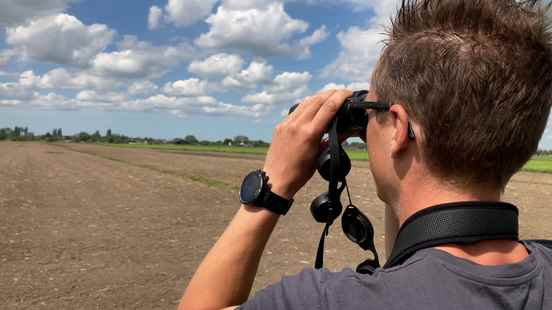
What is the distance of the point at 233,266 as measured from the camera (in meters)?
1.40

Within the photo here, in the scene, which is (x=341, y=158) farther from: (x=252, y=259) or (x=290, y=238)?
(x=290, y=238)

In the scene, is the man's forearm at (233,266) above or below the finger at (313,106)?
below

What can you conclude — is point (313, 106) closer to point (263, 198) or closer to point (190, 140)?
point (263, 198)

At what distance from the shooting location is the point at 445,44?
1294 millimetres

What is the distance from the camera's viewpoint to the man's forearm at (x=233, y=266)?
53.6 inches

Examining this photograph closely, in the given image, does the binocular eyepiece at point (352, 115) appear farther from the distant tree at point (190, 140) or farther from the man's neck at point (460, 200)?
the distant tree at point (190, 140)

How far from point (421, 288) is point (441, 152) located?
364mm

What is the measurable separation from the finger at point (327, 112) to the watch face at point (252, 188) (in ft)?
0.76

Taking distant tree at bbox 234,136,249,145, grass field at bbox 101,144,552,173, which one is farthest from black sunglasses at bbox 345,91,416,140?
distant tree at bbox 234,136,249,145

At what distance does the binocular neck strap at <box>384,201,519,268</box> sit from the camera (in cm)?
120

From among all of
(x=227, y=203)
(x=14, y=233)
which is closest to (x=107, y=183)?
(x=227, y=203)

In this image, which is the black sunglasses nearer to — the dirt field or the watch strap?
the watch strap

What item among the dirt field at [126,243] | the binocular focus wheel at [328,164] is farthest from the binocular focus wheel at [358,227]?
the dirt field at [126,243]

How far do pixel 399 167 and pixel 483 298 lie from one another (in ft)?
1.31
